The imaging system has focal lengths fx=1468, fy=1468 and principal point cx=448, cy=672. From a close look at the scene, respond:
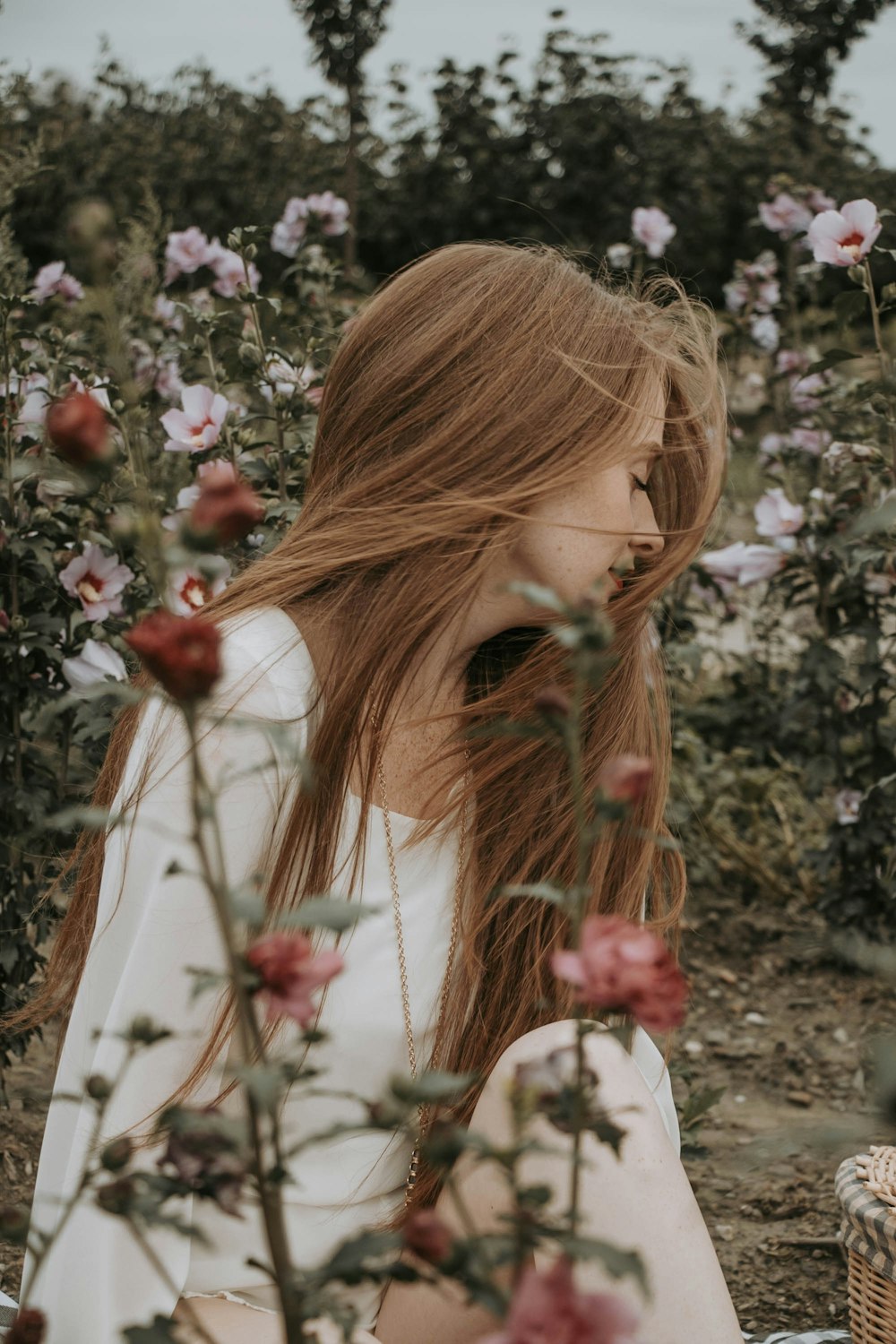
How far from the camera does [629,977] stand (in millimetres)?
499

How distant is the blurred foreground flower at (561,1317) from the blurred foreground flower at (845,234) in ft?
6.96

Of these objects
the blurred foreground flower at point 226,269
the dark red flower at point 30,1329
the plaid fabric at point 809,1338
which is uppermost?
the blurred foreground flower at point 226,269

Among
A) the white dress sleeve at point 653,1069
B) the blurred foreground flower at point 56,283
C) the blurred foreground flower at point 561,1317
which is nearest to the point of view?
the blurred foreground flower at point 561,1317

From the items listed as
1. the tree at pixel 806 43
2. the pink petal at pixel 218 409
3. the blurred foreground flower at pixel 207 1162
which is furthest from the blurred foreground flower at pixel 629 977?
the tree at pixel 806 43

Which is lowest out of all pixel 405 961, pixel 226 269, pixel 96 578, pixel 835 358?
pixel 405 961

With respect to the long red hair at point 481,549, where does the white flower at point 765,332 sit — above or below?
above

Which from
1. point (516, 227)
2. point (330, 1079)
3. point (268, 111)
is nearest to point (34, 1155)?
point (330, 1079)

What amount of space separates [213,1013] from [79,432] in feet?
3.01

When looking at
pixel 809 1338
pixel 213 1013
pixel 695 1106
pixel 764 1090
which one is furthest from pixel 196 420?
pixel 764 1090

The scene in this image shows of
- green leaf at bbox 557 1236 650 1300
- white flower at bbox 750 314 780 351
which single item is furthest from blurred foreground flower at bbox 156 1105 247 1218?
white flower at bbox 750 314 780 351

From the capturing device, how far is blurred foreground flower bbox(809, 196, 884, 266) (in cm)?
230

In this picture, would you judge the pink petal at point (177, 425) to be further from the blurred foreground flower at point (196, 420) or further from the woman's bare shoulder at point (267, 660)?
the woman's bare shoulder at point (267, 660)

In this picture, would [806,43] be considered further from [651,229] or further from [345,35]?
[651,229]

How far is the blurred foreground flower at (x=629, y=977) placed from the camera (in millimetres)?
499
